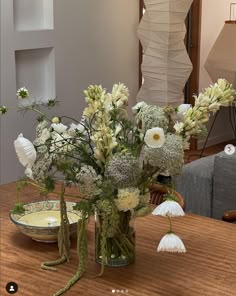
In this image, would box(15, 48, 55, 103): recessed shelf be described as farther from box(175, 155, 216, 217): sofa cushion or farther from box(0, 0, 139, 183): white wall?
box(175, 155, 216, 217): sofa cushion

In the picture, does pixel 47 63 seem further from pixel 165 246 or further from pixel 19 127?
pixel 165 246

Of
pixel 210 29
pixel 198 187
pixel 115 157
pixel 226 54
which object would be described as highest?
pixel 210 29

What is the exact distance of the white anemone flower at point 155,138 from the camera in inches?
59.4

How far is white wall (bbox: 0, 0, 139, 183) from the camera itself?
4.50 metres

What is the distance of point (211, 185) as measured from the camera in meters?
3.21

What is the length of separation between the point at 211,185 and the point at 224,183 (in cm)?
14

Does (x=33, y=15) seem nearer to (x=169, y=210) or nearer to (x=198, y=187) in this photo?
(x=198, y=187)

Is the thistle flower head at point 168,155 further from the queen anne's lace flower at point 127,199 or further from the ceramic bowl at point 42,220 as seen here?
the ceramic bowl at point 42,220

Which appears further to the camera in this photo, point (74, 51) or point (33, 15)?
point (74, 51)

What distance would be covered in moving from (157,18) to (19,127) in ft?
4.57

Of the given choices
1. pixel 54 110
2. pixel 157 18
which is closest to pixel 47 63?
pixel 54 110

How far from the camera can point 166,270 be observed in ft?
5.51

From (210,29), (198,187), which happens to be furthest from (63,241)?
(210,29)

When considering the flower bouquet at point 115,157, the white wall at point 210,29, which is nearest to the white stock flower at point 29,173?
the flower bouquet at point 115,157
